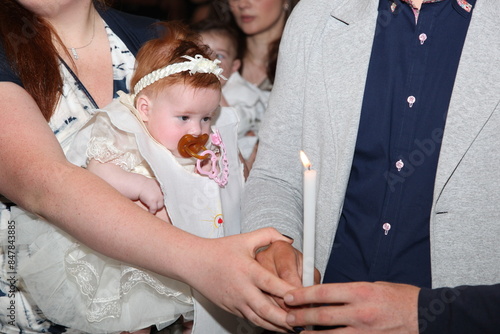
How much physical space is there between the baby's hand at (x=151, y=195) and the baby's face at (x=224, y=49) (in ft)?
6.61

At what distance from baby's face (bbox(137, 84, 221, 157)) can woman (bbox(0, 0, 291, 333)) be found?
0.18m

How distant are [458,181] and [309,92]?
485 mm

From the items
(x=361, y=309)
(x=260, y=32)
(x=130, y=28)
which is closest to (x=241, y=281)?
(x=361, y=309)

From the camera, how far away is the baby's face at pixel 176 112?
6.20 ft

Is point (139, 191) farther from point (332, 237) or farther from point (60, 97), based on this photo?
point (332, 237)

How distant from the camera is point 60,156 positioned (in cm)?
156

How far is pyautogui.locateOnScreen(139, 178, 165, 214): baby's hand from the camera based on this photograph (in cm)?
180

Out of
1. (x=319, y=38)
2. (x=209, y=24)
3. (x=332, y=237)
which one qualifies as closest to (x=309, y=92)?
(x=319, y=38)

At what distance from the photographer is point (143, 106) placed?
6.36ft

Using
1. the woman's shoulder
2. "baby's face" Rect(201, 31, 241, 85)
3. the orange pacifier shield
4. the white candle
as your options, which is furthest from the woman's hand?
"baby's face" Rect(201, 31, 241, 85)

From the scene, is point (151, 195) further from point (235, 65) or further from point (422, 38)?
point (235, 65)

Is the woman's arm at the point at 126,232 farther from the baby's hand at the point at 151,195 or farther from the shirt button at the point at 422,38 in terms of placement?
the shirt button at the point at 422,38

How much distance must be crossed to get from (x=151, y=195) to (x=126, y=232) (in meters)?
0.34

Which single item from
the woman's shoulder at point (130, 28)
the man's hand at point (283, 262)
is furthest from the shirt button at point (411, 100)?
the woman's shoulder at point (130, 28)
